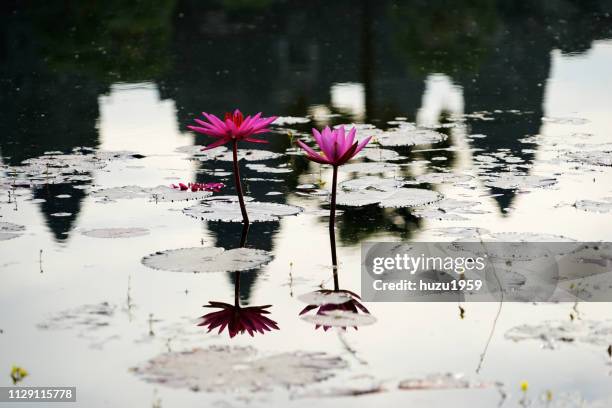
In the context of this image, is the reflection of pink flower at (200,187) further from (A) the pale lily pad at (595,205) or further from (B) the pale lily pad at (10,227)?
(A) the pale lily pad at (595,205)

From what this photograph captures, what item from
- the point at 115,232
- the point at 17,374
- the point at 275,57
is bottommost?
the point at 17,374

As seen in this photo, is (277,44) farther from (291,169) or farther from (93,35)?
(291,169)

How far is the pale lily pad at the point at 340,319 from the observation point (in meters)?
4.58

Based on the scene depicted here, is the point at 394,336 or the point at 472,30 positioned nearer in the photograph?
the point at 394,336

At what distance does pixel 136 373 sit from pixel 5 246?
2165 millimetres

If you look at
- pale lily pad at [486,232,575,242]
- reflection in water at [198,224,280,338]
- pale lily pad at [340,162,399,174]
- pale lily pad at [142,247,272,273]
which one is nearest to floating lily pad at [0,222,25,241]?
pale lily pad at [142,247,272,273]

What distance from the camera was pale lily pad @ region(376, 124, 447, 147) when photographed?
878cm

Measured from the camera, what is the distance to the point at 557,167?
768 cm

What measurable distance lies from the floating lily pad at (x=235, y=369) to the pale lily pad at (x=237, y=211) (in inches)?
83.1

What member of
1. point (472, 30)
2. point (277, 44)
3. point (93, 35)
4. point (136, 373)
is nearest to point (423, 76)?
point (277, 44)

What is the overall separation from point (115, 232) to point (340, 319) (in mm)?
1965

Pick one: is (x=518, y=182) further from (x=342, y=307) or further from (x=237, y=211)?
(x=342, y=307)

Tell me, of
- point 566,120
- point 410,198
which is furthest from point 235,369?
point 566,120

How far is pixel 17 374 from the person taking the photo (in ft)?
13.6
